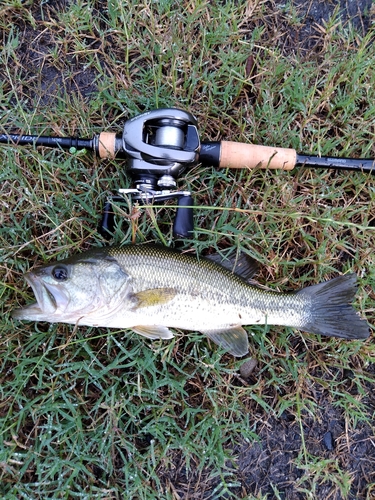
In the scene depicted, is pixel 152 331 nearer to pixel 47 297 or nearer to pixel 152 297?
pixel 152 297

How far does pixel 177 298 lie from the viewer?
2.79 m

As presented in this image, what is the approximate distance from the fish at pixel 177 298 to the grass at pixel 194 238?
21 centimetres

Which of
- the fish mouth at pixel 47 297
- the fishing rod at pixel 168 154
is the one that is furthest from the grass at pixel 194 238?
the fish mouth at pixel 47 297

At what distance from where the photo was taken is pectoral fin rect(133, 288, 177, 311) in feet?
8.97

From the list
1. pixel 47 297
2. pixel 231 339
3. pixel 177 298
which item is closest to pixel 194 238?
pixel 177 298

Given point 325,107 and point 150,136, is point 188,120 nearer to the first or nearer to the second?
point 150,136

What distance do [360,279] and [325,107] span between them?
1483 millimetres

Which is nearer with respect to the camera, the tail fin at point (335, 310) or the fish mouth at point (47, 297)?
the fish mouth at point (47, 297)

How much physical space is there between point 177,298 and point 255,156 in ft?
4.06

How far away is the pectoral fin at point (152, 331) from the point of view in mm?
2848

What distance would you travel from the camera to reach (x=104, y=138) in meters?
2.97

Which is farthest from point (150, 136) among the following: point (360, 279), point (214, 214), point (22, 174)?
point (360, 279)

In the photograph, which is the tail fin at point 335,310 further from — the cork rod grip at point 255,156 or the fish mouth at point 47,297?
the fish mouth at point 47,297

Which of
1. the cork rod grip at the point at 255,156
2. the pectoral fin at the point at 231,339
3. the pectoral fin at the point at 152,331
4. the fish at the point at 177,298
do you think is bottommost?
the pectoral fin at the point at 231,339
